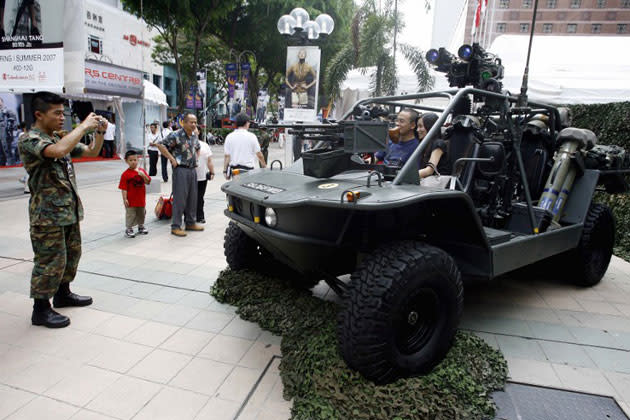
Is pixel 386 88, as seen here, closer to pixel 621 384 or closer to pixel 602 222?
pixel 602 222

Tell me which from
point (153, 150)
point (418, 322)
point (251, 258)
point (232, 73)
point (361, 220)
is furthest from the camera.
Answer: point (232, 73)

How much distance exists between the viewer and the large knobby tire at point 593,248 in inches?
175

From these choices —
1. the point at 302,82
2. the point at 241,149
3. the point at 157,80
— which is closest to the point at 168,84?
the point at 157,80

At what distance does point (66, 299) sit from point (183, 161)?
9.78 feet

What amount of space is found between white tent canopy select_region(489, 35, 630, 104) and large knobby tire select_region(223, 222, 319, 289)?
278 inches

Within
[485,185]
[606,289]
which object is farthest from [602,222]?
[485,185]

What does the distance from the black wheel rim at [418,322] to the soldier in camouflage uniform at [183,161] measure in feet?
14.7

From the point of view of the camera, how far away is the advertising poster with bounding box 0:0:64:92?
895 centimetres

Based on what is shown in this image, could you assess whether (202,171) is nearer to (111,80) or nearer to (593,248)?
(593,248)

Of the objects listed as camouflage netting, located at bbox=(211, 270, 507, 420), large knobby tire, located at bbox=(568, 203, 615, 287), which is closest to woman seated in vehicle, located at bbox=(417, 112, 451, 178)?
camouflage netting, located at bbox=(211, 270, 507, 420)

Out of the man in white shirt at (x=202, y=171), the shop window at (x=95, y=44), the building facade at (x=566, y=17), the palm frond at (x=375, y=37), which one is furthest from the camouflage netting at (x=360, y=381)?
the building facade at (x=566, y=17)

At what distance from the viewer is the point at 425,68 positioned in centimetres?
1328

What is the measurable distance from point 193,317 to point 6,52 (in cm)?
934

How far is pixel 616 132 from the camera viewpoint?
697cm
